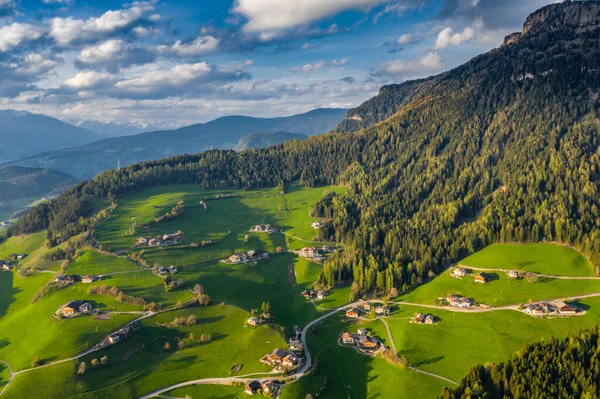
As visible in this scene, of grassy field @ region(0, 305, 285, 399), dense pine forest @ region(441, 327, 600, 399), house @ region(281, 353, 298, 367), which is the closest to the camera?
dense pine forest @ region(441, 327, 600, 399)

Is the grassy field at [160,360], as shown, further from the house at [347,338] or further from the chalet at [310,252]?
the chalet at [310,252]

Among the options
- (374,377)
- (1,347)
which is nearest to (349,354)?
(374,377)

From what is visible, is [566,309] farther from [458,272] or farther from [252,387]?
[252,387]

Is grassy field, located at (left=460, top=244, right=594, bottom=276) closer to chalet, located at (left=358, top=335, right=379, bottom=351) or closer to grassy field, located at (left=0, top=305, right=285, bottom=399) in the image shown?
chalet, located at (left=358, top=335, right=379, bottom=351)

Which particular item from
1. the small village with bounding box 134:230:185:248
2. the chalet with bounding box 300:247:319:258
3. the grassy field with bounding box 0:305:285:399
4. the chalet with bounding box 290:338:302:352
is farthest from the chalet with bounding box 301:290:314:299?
the small village with bounding box 134:230:185:248

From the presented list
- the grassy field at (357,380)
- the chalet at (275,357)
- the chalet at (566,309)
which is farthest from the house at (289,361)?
the chalet at (566,309)

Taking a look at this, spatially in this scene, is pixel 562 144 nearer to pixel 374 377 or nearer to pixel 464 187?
pixel 464 187

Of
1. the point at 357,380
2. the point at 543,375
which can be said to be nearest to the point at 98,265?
the point at 357,380
